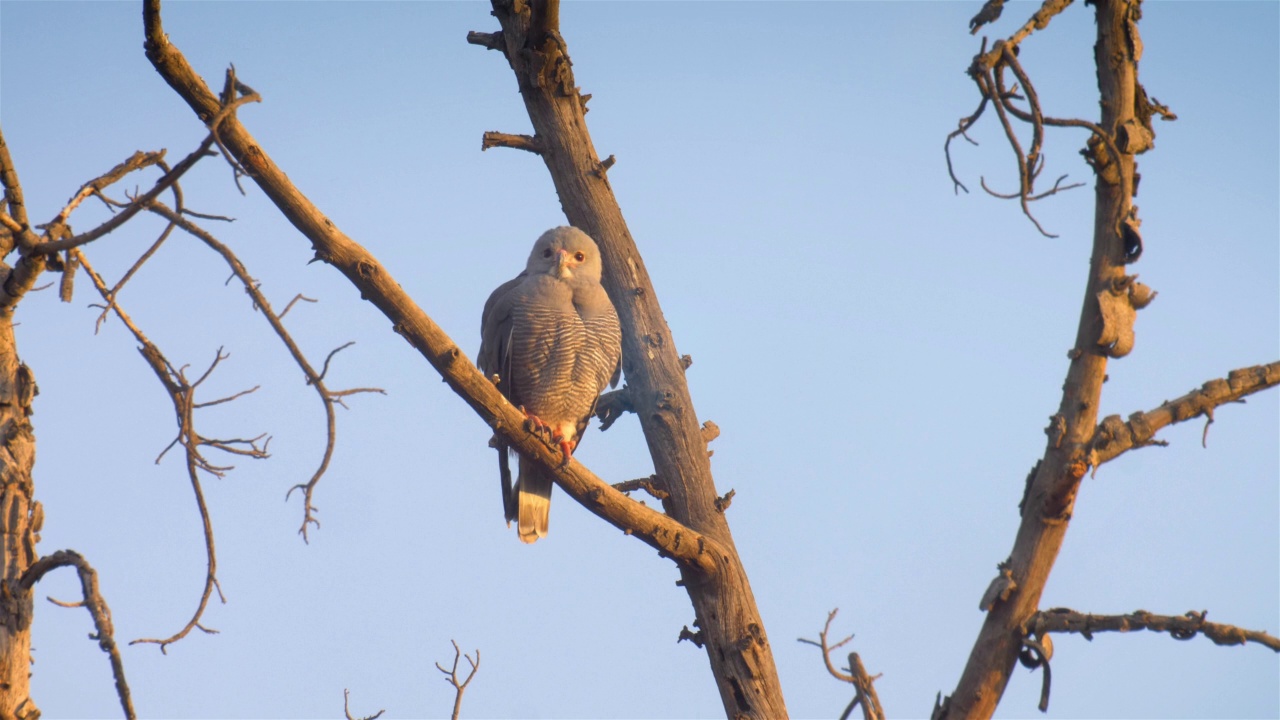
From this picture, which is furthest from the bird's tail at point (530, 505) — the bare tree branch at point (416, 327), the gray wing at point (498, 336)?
the bare tree branch at point (416, 327)

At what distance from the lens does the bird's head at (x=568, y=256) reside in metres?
6.07

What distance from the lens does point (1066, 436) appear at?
3.37 m

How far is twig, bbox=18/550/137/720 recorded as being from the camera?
303cm

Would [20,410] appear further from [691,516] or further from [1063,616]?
[1063,616]

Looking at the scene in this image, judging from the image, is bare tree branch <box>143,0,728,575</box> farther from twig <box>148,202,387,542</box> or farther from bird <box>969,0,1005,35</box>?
bird <box>969,0,1005,35</box>

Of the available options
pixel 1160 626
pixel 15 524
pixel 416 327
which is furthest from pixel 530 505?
pixel 1160 626

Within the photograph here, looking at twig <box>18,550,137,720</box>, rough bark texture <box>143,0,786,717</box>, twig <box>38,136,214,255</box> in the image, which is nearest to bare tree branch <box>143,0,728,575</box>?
rough bark texture <box>143,0,786,717</box>

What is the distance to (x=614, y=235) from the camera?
5.40 meters

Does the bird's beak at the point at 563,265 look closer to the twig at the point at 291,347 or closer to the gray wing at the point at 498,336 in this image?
the gray wing at the point at 498,336

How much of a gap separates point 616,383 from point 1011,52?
379 cm

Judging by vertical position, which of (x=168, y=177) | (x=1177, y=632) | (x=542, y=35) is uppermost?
(x=542, y=35)

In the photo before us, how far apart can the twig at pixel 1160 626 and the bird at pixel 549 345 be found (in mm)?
3323

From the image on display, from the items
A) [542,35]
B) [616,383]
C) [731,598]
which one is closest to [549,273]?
[616,383]

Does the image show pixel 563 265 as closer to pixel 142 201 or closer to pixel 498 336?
pixel 498 336
